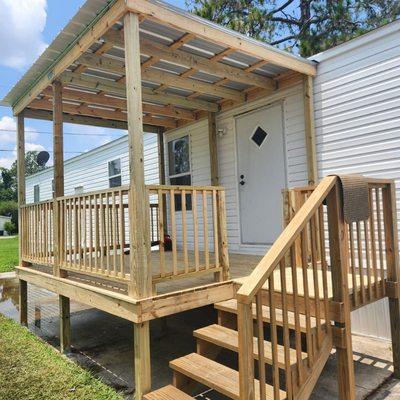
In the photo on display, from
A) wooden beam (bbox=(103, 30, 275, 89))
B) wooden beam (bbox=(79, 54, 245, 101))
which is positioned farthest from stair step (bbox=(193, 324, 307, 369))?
wooden beam (bbox=(79, 54, 245, 101))

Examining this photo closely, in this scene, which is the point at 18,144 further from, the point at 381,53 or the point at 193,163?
the point at 381,53

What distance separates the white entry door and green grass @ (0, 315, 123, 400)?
3.04 meters

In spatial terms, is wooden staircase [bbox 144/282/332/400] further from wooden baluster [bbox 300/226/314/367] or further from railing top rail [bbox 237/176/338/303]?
railing top rail [bbox 237/176/338/303]

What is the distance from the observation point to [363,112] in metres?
4.20

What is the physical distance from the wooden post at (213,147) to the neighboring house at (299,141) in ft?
0.27

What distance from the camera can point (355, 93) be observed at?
426 centimetres

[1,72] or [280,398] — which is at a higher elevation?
[1,72]

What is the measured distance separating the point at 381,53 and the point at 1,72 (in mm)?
36382

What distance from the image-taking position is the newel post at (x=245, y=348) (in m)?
1.82

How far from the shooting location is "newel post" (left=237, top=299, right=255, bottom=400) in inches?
71.5

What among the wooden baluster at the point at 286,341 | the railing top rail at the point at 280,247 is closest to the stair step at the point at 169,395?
the wooden baluster at the point at 286,341

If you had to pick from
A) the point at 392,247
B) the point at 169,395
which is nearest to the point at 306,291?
the point at 169,395

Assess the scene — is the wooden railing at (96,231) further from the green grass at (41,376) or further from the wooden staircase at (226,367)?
the green grass at (41,376)

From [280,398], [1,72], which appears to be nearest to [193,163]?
[280,398]
